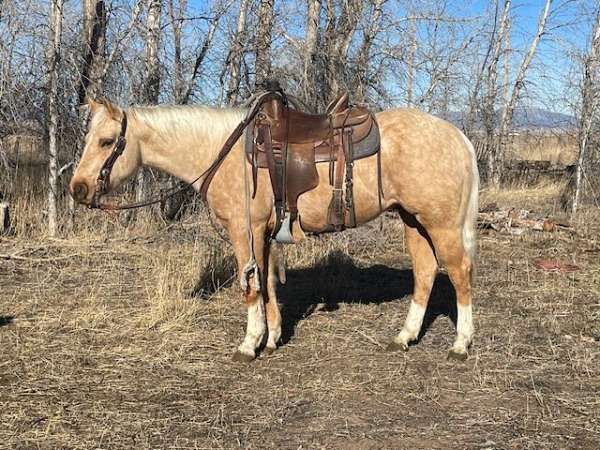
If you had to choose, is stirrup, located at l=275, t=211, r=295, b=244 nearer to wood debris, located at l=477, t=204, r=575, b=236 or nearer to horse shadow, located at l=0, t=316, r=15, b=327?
horse shadow, located at l=0, t=316, r=15, b=327

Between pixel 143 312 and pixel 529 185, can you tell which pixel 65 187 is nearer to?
pixel 143 312

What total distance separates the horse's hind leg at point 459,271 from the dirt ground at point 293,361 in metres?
0.18

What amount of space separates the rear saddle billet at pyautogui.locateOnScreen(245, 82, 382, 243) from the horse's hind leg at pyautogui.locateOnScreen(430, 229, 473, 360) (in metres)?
0.59

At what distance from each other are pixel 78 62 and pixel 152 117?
15.4ft

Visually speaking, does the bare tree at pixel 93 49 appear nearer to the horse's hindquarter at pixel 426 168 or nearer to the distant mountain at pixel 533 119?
the horse's hindquarter at pixel 426 168

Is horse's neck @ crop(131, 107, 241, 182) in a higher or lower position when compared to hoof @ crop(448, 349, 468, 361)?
higher

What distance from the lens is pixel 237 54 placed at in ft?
27.9

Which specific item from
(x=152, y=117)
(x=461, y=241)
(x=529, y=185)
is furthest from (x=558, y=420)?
(x=529, y=185)

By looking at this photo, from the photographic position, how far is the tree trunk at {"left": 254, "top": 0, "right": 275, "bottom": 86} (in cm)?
836

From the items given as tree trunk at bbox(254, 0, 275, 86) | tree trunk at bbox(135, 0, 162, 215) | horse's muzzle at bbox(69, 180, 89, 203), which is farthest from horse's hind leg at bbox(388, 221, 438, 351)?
tree trunk at bbox(135, 0, 162, 215)

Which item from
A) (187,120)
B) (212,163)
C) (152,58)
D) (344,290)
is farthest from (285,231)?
(152,58)

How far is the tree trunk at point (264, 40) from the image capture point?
8359mm

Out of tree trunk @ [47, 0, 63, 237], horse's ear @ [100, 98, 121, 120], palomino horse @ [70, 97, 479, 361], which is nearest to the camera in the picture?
horse's ear @ [100, 98, 121, 120]

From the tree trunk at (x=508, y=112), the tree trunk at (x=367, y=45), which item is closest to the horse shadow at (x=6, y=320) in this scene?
the tree trunk at (x=367, y=45)
